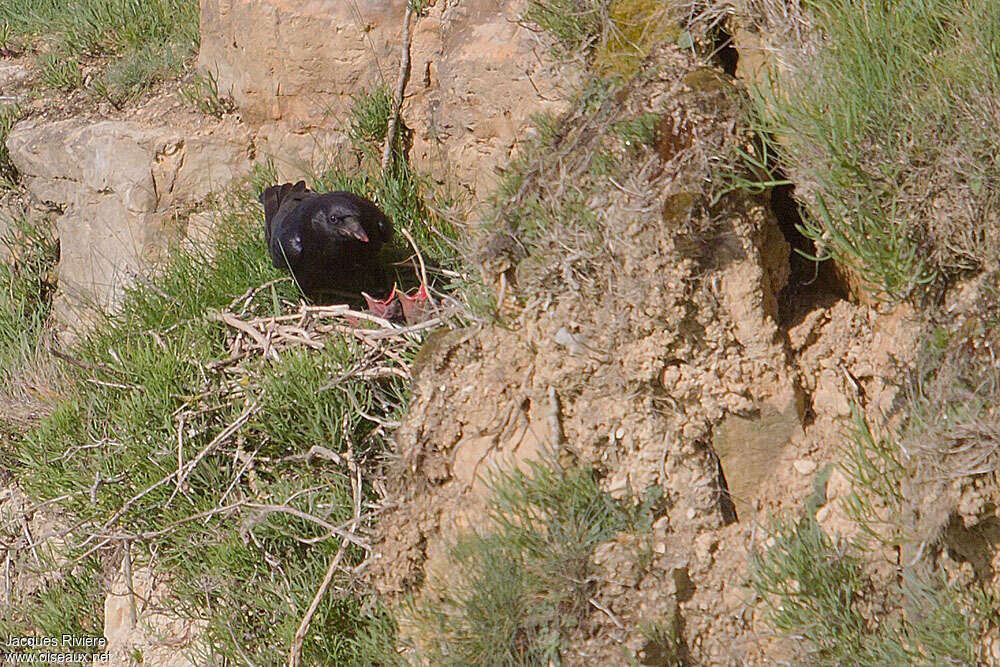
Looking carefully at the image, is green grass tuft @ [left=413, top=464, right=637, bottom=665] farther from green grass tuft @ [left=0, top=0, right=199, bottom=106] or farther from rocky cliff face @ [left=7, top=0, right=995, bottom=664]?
green grass tuft @ [left=0, top=0, right=199, bottom=106]

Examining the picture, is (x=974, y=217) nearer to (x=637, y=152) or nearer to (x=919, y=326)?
(x=919, y=326)

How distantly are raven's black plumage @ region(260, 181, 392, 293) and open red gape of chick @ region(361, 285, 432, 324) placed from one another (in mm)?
193

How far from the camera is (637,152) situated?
2.95 m

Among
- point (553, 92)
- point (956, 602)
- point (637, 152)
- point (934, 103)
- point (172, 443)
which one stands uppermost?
point (934, 103)

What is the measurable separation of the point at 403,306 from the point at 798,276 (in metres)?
1.83

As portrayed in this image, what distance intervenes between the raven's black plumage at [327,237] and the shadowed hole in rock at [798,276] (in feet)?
6.46

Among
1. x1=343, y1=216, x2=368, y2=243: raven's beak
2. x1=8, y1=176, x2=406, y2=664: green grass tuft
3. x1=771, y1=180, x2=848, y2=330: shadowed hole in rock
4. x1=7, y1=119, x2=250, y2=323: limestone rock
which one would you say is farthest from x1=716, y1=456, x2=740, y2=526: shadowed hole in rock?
x1=7, y1=119, x2=250, y2=323: limestone rock

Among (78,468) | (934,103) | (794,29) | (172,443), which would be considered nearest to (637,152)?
(794,29)

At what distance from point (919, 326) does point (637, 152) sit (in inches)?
38.2

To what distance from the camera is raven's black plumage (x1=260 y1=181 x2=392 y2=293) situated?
14.0 feet

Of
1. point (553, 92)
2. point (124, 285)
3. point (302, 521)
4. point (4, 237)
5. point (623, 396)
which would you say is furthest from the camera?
point (4, 237)

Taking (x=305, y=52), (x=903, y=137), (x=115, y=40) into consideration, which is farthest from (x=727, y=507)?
(x=115, y=40)

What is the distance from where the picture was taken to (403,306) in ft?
13.8

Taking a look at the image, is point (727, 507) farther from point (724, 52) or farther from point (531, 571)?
point (724, 52)
